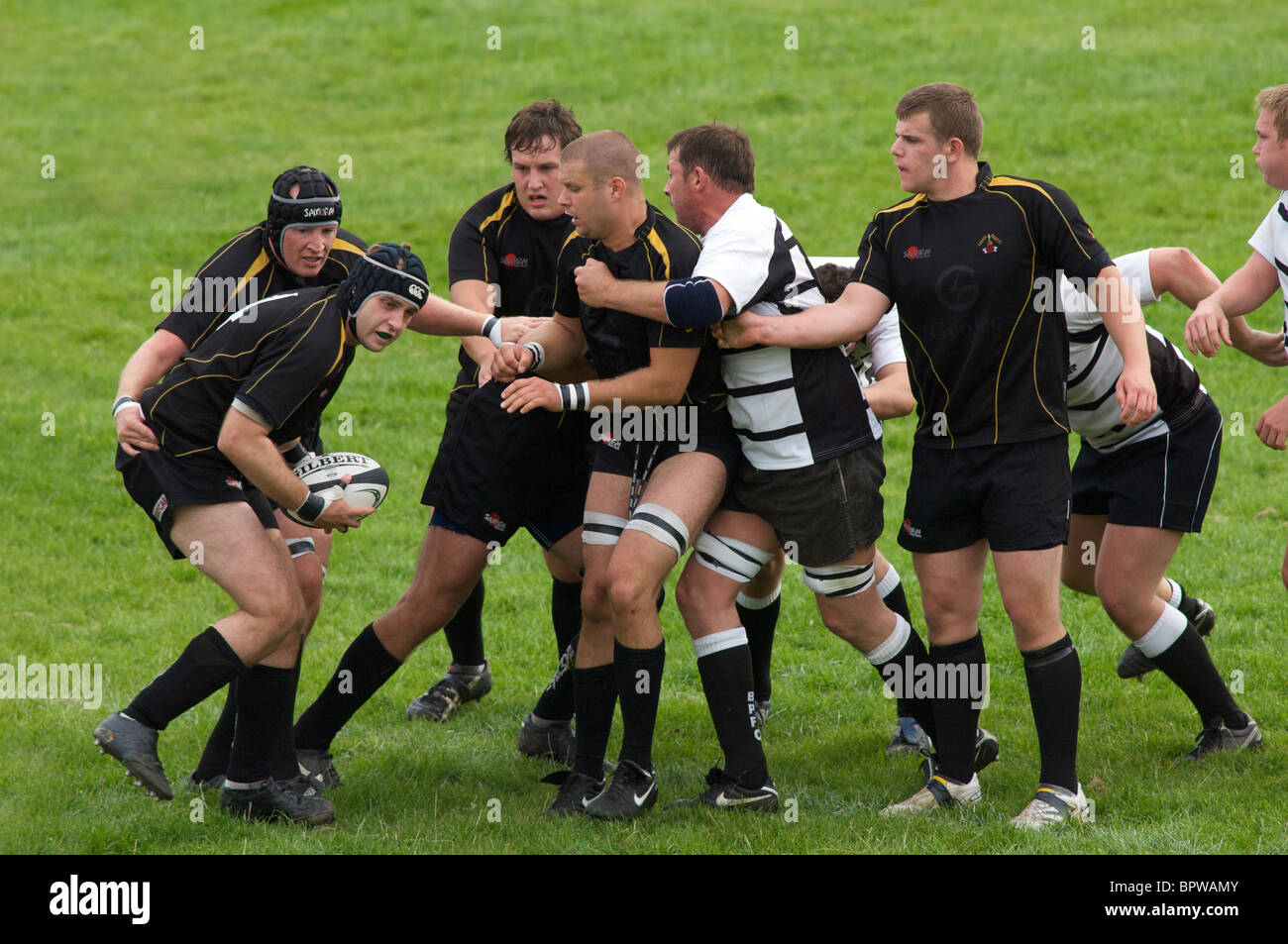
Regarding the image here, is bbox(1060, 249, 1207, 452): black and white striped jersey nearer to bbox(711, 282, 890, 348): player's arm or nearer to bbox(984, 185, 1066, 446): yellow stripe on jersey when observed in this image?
bbox(984, 185, 1066, 446): yellow stripe on jersey

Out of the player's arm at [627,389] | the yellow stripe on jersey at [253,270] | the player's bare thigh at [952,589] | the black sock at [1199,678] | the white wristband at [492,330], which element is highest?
the yellow stripe on jersey at [253,270]

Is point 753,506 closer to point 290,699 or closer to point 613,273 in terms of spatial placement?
point 613,273

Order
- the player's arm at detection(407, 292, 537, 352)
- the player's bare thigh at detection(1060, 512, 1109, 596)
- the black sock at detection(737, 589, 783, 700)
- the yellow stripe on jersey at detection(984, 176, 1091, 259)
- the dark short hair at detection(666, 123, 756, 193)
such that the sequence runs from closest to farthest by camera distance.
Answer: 1. the yellow stripe on jersey at detection(984, 176, 1091, 259)
2. the dark short hair at detection(666, 123, 756, 193)
3. the player's arm at detection(407, 292, 537, 352)
4. the player's bare thigh at detection(1060, 512, 1109, 596)
5. the black sock at detection(737, 589, 783, 700)

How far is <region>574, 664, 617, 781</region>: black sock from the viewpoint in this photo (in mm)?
5504

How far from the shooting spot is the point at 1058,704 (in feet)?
16.8

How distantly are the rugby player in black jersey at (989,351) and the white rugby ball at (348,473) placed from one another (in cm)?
154

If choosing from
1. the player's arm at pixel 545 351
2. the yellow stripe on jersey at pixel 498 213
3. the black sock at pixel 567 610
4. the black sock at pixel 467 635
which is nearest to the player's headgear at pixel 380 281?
the player's arm at pixel 545 351

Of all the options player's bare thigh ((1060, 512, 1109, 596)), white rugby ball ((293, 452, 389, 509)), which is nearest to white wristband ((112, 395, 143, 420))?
white rugby ball ((293, 452, 389, 509))

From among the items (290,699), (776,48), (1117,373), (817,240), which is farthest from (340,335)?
(776,48)

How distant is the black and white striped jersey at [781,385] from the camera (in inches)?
209

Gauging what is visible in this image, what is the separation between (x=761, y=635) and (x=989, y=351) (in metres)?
2.14

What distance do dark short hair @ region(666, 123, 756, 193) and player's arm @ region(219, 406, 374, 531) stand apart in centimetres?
192

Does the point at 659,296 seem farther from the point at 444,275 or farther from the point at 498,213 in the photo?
the point at 444,275

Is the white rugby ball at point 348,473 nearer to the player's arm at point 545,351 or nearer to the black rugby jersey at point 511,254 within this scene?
the player's arm at point 545,351
